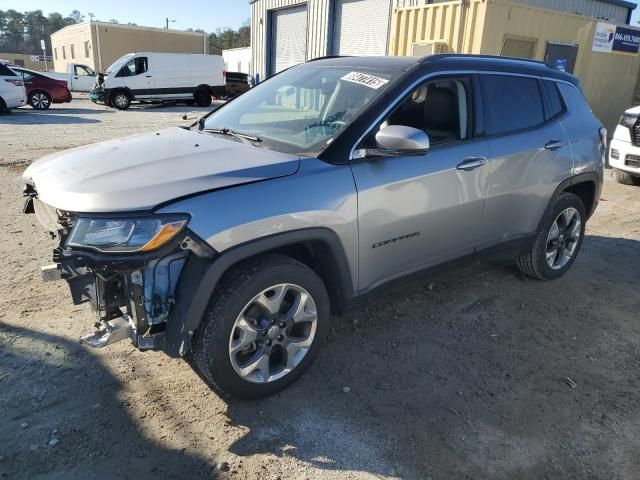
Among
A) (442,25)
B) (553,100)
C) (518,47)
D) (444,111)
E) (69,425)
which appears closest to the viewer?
(69,425)

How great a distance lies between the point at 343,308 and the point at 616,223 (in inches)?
202

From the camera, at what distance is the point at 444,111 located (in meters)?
3.60

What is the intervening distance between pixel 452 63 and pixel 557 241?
2041mm

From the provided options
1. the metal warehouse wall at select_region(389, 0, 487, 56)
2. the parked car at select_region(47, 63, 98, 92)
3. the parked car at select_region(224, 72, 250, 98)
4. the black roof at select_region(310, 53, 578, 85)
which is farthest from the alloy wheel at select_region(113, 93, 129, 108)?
the black roof at select_region(310, 53, 578, 85)

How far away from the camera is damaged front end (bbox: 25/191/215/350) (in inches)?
91.4

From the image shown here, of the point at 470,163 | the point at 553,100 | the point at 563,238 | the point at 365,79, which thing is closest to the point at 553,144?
the point at 553,100

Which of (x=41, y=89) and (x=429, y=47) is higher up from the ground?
(x=429, y=47)

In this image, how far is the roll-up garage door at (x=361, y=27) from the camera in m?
16.0

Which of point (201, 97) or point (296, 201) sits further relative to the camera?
point (201, 97)

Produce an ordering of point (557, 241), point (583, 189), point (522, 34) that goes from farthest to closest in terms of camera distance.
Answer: point (522, 34)
point (583, 189)
point (557, 241)

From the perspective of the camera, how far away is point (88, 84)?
2792 centimetres

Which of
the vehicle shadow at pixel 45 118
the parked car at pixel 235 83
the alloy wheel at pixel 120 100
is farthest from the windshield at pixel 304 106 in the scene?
the parked car at pixel 235 83

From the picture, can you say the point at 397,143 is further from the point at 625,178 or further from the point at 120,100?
the point at 120,100

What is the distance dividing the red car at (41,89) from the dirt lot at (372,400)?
16355 millimetres
